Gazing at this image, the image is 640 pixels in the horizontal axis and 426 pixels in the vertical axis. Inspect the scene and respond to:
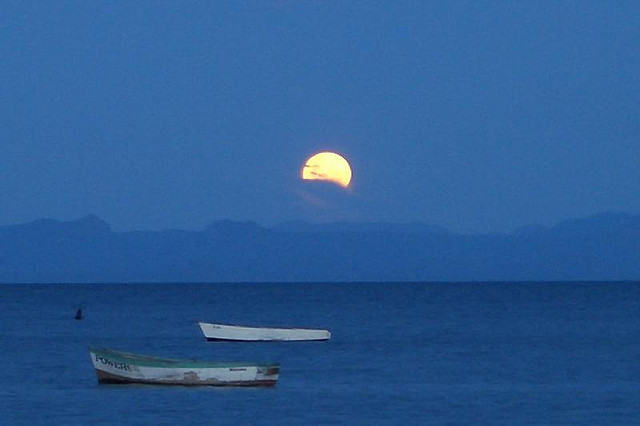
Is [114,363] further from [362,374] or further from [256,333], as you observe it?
[256,333]

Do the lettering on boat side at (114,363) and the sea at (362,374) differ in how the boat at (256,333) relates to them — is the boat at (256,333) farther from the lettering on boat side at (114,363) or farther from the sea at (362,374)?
the lettering on boat side at (114,363)

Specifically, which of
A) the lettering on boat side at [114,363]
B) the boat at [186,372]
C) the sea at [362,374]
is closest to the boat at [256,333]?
the sea at [362,374]

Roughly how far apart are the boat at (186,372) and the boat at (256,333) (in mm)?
34978

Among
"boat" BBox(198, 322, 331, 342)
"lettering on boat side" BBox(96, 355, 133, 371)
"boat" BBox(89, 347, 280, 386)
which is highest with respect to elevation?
"boat" BBox(198, 322, 331, 342)

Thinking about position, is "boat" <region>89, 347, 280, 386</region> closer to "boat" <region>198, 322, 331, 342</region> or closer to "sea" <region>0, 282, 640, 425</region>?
"sea" <region>0, 282, 640, 425</region>

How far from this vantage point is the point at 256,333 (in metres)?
94.0

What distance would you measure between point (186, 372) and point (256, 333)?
3797 cm

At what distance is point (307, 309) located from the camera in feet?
578

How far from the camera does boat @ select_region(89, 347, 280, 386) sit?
56.0 metres

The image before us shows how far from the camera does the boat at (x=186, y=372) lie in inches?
2203

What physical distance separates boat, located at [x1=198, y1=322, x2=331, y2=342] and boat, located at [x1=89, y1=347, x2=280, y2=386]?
34978 millimetres

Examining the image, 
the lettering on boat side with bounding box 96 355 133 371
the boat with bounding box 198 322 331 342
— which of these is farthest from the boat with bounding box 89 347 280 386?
the boat with bounding box 198 322 331 342

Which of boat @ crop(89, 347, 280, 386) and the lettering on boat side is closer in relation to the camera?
boat @ crop(89, 347, 280, 386)

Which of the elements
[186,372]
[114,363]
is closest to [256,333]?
[114,363]
